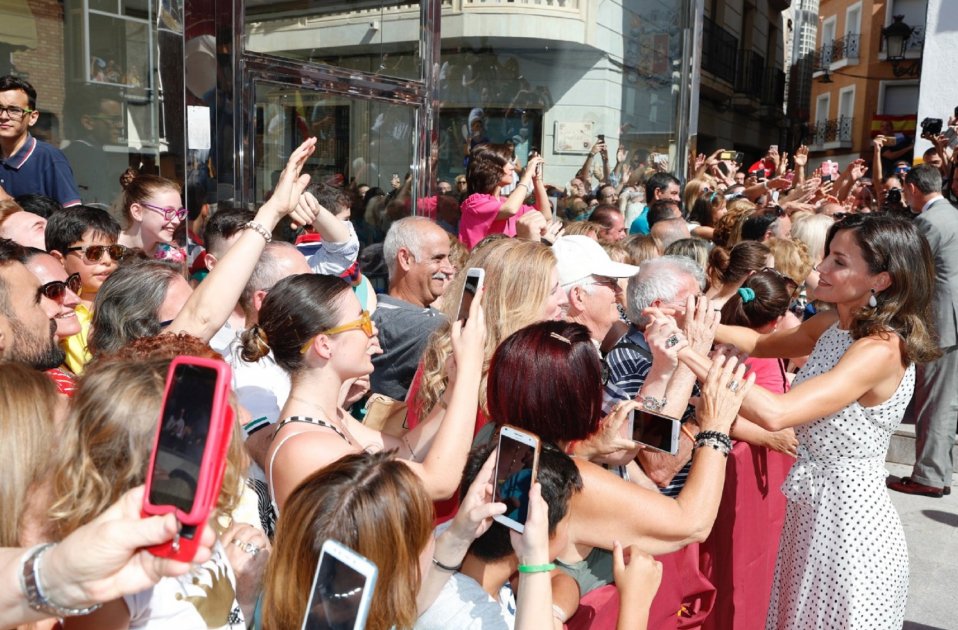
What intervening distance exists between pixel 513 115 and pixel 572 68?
125 centimetres

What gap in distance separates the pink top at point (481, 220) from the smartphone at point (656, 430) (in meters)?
3.88

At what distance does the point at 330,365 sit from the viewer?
2748 mm

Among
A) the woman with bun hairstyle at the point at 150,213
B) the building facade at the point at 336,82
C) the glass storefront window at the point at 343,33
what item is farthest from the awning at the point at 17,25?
the woman with bun hairstyle at the point at 150,213

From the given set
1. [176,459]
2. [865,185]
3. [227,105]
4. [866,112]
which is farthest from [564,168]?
[866,112]

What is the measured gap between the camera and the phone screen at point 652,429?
8.29 feet

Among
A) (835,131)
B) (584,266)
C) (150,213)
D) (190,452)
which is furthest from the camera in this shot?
(835,131)

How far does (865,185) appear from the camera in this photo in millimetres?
11797

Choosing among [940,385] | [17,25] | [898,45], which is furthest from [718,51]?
[17,25]

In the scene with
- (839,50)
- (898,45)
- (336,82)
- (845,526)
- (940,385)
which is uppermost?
(839,50)

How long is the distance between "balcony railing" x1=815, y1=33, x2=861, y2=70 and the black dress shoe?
28147 millimetres

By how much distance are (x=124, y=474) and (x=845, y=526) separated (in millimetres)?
2639

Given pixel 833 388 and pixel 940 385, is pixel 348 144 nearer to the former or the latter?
pixel 833 388

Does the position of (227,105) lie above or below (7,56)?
below

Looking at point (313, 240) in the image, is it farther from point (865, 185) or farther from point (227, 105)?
point (865, 185)
